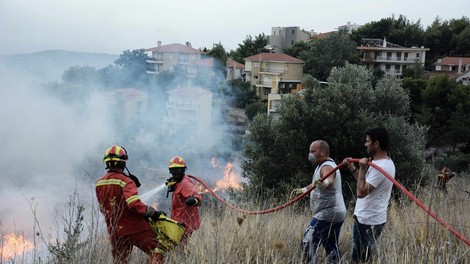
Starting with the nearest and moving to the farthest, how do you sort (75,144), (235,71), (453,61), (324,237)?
1. (324,237)
2. (75,144)
3. (453,61)
4. (235,71)

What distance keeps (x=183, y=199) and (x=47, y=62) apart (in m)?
30.3

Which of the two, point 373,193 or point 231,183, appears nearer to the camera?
point 373,193

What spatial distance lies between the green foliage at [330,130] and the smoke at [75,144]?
6644mm

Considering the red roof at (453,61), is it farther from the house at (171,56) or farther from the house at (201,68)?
the house at (171,56)

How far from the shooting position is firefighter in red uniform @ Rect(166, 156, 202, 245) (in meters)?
5.18

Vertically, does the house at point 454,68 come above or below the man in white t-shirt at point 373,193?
above

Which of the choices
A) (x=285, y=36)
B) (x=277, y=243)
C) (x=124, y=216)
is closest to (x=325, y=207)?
(x=277, y=243)

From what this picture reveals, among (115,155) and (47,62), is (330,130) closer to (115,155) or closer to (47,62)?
(115,155)

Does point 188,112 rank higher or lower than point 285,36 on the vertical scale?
lower

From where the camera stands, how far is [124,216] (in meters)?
4.63

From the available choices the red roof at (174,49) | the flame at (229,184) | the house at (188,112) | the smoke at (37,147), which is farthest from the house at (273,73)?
the flame at (229,184)

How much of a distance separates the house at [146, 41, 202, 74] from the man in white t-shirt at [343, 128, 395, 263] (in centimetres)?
5176

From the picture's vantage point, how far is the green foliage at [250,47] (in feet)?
196

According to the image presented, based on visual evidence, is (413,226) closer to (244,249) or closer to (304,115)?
(244,249)
